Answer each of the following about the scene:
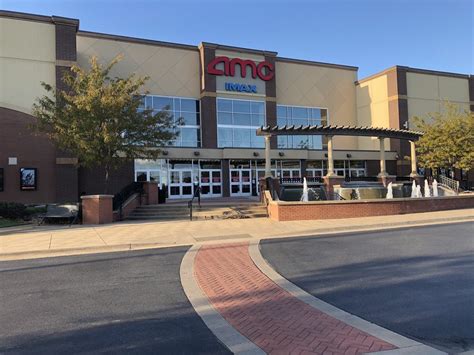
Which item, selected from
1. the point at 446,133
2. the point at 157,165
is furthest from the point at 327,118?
the point at 157,165

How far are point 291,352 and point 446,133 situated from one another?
101 ft

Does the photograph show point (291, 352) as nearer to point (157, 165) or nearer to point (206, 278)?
point (206, 278)

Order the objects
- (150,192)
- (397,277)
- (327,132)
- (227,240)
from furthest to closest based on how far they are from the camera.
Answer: (327,132) → (150,192) → (227,240) → (397,277)

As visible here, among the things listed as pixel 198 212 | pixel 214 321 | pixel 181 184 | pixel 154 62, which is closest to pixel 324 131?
pixel 198 212

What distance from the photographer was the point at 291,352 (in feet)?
13.7

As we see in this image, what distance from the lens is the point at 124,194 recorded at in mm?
19375

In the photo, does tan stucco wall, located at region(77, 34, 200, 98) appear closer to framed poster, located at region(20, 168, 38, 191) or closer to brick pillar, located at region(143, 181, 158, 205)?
Result: framed poster, located at region(20, 168, 38, 191)

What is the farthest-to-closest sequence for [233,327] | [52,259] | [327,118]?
[327,118]
[52,259]
[233,327]

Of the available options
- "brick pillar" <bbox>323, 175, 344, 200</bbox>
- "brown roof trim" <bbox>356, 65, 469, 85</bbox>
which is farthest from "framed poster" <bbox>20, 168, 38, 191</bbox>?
"brown roof trim" <bbox>356, 65, 469, 85</bbox>

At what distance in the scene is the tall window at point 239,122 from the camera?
3572 centimetres

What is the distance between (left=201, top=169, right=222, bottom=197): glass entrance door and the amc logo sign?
28.0 ft

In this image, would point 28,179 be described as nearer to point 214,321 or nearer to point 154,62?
point 154,62

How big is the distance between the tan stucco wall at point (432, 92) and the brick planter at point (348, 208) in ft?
79.5

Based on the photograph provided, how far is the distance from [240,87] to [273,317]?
32.3 metres
